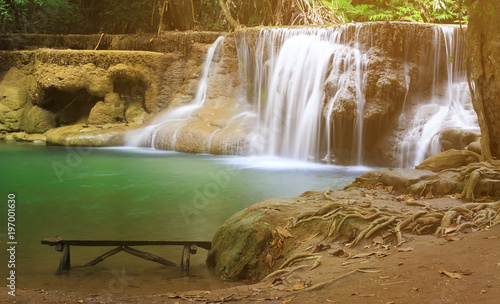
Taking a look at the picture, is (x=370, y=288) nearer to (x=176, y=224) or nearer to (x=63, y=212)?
(x=176, y=224)

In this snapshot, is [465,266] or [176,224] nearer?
[465,266]

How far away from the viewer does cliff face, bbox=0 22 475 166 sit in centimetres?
1357

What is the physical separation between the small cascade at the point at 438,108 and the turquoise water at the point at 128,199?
1.44 meters

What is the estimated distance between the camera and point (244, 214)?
616cm

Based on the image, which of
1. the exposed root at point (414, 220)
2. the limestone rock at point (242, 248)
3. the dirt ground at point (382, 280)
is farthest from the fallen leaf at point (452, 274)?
the limestone rock at point (242, 248)

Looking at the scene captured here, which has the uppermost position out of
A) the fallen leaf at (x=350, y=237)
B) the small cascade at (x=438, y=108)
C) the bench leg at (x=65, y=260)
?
the small cascade at (x=438, y=108)

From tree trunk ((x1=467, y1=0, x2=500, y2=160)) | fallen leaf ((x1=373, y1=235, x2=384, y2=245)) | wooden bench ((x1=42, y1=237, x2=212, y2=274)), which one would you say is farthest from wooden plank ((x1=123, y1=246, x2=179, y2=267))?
tree trunk ((x1=467, y1=0, x2=500, y2=160))

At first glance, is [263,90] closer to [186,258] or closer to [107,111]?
[107,111]

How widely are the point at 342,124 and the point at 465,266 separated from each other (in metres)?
10.1

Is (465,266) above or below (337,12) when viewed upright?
below

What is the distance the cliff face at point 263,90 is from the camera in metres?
13.6

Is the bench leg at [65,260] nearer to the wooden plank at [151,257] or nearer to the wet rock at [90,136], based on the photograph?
the wooden plank at [151,257]

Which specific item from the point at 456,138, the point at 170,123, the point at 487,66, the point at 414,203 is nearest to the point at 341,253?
the point at 414,203

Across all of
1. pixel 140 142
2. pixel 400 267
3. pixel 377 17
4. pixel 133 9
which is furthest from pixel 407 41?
pixel 133 9
